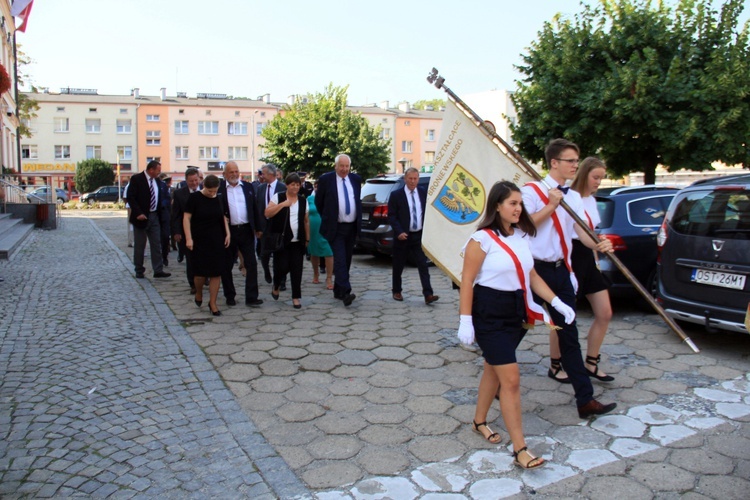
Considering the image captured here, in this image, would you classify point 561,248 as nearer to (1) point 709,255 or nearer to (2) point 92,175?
(1) point 709,255

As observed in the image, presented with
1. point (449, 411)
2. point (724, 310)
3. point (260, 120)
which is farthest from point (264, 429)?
point (260, 120)

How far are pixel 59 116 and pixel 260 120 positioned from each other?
23665mm

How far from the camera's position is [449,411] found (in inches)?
173

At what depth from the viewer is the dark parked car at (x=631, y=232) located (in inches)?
283

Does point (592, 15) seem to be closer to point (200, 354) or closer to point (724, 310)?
point (724, 310)

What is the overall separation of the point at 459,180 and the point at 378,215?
592cm

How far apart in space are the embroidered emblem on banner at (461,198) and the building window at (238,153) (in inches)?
2976

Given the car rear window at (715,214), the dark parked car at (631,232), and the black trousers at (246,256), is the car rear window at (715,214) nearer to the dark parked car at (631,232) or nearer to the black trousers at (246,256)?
the dark parked car at (631,232)

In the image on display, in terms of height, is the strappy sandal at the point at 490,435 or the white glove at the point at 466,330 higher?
the white glove at the point at 466,330

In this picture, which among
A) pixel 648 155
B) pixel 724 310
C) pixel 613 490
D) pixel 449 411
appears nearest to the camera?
pixel 613 490

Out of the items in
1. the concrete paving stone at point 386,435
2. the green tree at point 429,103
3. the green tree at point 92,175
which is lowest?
the concrete paving stone at point 386,435

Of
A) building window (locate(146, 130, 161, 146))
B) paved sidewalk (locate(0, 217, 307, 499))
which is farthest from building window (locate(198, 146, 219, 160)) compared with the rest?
paved sidewalk (locate(0, 217, 307, 499))

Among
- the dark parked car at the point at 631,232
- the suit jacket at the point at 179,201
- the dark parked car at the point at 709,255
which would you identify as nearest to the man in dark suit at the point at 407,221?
the dark parked car at the point at 631,232

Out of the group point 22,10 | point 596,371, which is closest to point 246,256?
point 596,371
